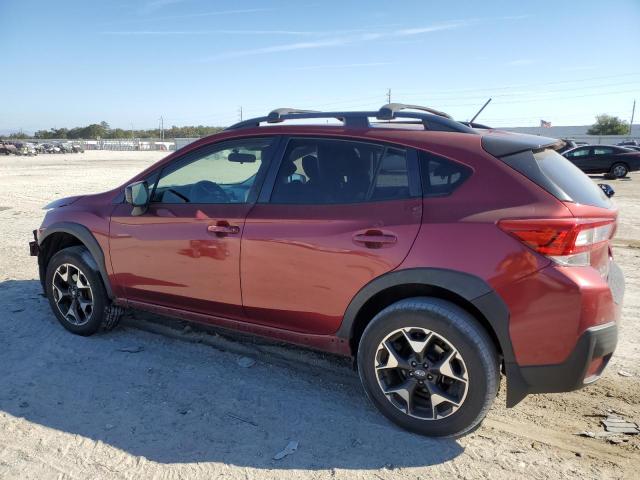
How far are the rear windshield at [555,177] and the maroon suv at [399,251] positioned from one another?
0.4 inches

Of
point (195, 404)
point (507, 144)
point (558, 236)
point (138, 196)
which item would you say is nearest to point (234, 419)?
point (195, 404)

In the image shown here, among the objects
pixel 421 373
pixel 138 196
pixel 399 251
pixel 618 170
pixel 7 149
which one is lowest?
pixel 421 373

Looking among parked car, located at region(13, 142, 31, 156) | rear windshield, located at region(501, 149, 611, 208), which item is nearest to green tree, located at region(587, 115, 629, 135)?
parked car, located at region(13, 142, 31, 156)

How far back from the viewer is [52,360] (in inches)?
153

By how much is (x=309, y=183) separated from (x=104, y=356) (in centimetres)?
220

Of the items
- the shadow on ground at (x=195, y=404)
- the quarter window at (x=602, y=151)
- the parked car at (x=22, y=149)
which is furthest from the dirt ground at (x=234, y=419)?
the parked car at (x=22, y=149)

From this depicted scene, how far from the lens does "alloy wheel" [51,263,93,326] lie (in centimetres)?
426

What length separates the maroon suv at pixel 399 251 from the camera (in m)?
2.56

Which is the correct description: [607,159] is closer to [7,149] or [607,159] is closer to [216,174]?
[216,174]

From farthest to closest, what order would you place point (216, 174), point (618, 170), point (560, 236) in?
point (618, 170) < point (216, 174) < point (560, 236)

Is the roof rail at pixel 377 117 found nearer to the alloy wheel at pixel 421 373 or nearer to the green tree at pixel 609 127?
the alloy wheel at pixel 421 373

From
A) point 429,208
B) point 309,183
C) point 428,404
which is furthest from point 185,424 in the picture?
point 429,208

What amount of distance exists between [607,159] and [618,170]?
0.67 m

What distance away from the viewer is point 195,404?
10.8 ft
